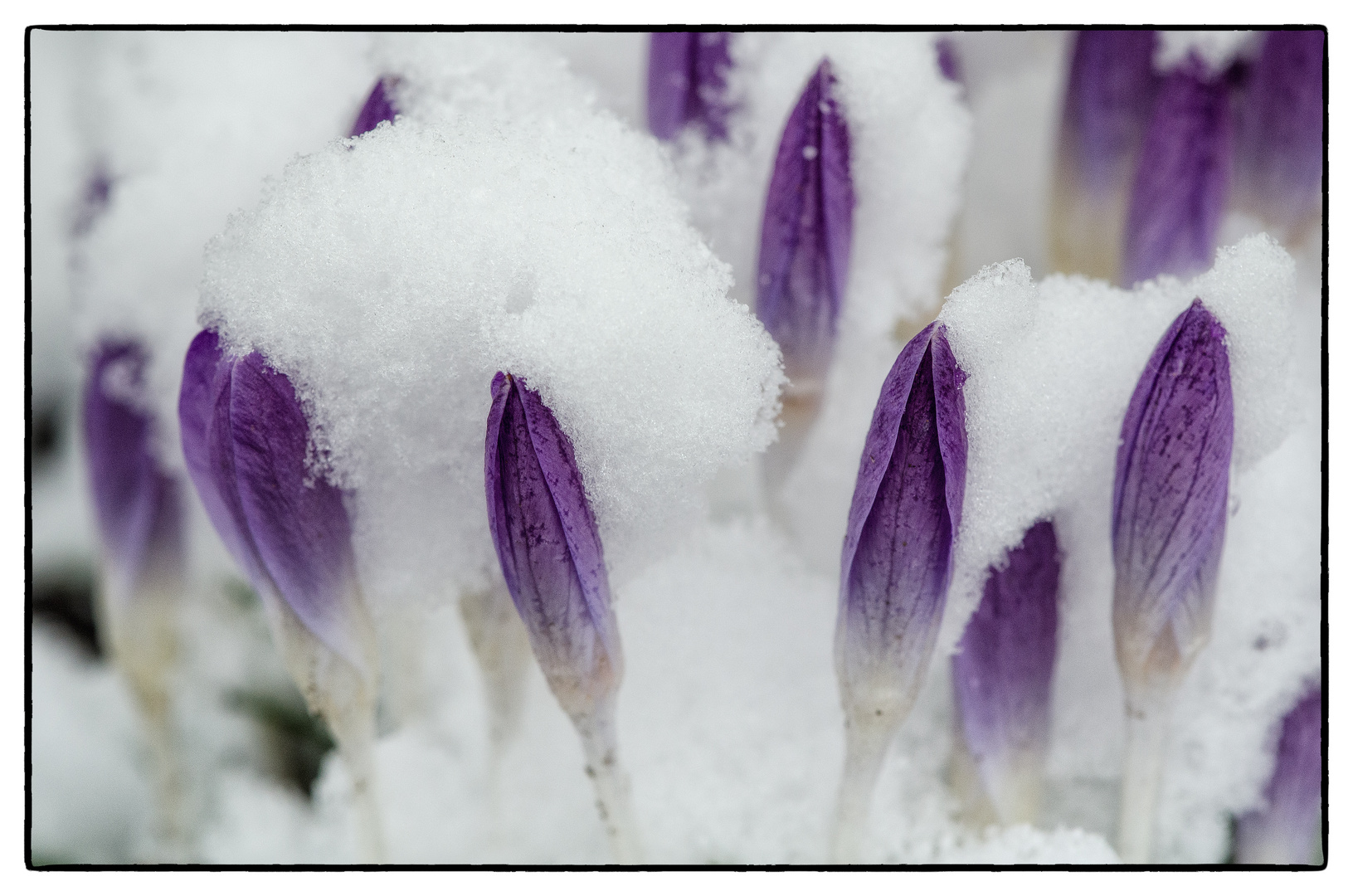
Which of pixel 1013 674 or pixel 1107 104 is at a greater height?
pixel 1107 104

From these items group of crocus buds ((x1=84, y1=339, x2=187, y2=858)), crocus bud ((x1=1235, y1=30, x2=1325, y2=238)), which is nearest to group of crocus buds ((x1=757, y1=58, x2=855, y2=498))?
crocus bud ((x1=1235, y1=30, x2=1325, y2=238))

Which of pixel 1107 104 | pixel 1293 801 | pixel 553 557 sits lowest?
pixel 1293 801

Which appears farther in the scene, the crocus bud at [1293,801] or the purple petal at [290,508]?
the crocus bud at [1293,801]

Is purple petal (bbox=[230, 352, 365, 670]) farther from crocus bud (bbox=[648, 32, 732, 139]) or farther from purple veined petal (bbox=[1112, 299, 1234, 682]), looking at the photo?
purple veined petal (bbox=[1112, 299, 1234, 682])

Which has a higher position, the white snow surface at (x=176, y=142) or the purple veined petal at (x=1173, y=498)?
the white snow surface at (x=176, y=142)

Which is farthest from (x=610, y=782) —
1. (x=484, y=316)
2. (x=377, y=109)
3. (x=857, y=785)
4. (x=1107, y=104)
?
(x=1107, y=104)

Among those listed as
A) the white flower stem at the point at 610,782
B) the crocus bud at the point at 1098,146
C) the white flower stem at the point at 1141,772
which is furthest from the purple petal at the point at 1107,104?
the white flower stem at the point at 610,782

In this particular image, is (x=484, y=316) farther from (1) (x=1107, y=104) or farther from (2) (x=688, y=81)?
(1) (x=1107, y=104)

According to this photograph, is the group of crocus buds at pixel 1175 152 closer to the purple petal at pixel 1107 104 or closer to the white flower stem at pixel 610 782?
the purple petal at pixel 1107 104
